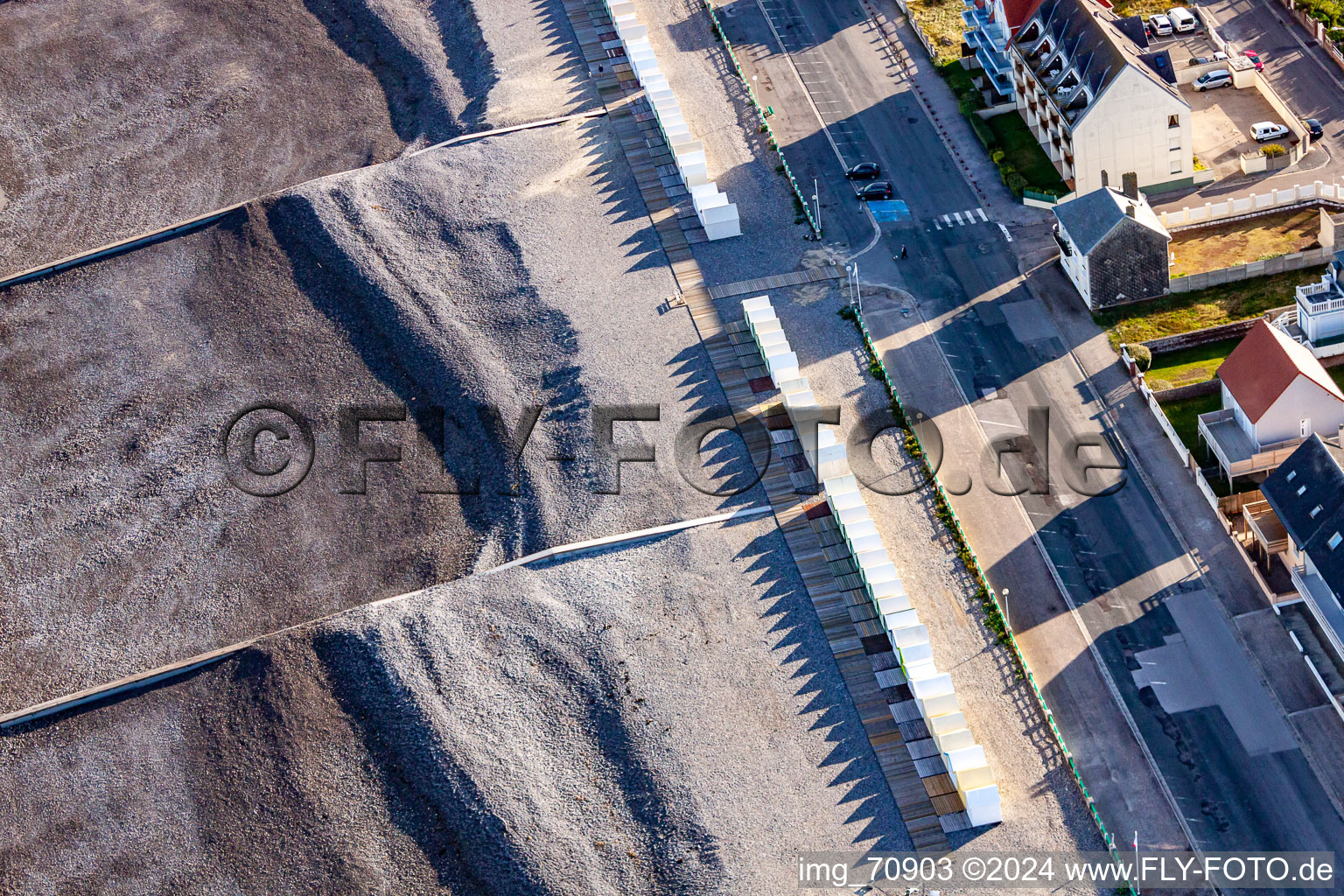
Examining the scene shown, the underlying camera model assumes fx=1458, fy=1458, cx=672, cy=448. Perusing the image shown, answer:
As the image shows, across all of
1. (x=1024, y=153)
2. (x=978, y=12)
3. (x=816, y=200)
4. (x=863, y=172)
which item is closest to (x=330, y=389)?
(x=816, y=200)

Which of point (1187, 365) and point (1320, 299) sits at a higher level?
point (1320, 299)

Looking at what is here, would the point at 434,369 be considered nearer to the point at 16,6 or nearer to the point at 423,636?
the point at 423,636

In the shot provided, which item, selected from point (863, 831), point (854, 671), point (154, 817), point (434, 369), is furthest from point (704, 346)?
point (154, 817)

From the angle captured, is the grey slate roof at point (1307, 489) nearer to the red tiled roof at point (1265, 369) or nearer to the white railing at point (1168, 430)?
the red tiled roof at point (1265, 369)

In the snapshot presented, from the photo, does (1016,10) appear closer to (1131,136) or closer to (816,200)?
(1131,136)

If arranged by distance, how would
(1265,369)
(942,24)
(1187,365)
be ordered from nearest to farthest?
(1265,369)
(1187,365)
(942,24)

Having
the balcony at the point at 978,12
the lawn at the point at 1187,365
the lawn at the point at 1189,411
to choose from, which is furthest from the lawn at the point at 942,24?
the lawn at the point at 1189,411

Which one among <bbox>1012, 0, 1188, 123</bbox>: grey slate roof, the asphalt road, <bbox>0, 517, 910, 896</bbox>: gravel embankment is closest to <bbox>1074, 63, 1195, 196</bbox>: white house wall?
<bbox>1012, 0, 1188, 123</bbox>: grey slate roof
